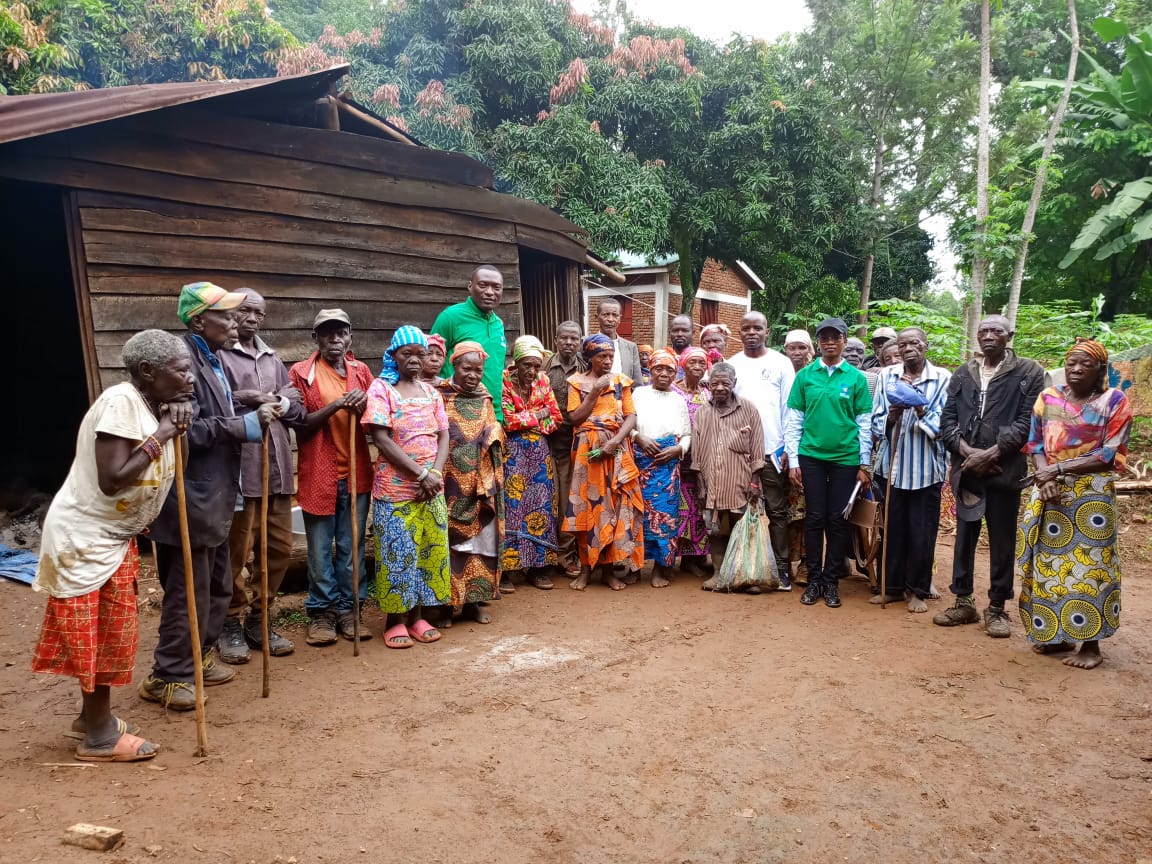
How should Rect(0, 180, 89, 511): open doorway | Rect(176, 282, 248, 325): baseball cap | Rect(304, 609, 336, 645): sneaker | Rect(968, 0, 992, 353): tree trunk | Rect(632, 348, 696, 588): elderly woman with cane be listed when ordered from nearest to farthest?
Rect(176, 282, 248, 325): baseball cap
Rect(304, 609, 336, 645): sneaker
Rect(632, 348, 696, 588): elderly woman with cane
Rect(0, 180, 89, 511): open doorway
Rect(968, 0, 992, 353): tree trunk

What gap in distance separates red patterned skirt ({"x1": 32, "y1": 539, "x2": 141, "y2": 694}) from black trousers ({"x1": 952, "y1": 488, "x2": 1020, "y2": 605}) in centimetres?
462

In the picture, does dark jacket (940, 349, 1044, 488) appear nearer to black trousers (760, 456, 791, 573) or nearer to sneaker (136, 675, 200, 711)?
black trousers (760, 456, 791, 573)

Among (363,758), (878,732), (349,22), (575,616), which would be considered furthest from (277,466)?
(349,22)

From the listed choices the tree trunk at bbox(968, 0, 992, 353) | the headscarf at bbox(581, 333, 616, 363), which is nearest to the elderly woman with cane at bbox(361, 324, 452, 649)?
the headscarf at bbox(581, 333, 616, 363)

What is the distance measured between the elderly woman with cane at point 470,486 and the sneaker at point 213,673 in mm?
1319

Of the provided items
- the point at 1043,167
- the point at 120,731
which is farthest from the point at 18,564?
the point at 1043,167

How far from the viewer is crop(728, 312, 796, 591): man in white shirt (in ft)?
19.1

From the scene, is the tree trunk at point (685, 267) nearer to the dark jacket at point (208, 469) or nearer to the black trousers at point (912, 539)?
the black trousers at point (912, 539)

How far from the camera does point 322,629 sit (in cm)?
454

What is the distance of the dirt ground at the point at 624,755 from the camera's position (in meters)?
2.60

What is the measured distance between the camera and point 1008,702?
12.5 ft

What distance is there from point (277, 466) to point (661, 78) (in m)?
13.7

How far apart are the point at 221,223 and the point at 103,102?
1.28 m

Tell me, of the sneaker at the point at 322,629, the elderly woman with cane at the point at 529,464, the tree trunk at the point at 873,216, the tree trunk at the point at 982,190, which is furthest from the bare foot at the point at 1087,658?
the tree trunk at the point at 873,216
